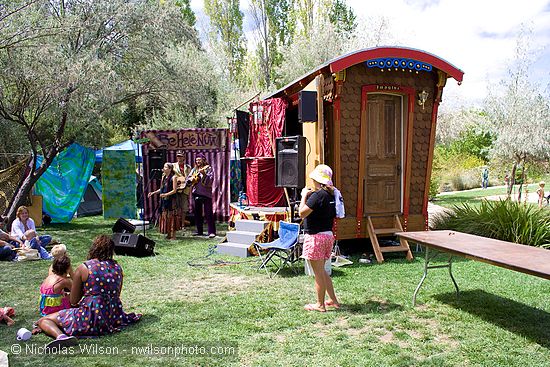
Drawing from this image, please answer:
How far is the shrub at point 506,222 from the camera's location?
7836mm

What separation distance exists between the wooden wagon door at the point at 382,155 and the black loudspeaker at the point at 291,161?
1057 millimetres

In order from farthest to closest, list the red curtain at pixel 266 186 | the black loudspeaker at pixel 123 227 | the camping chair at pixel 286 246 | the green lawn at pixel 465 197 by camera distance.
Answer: the green lawn at pixel 465 197, the red curtain at pixel 266 186, the black loudspeaker at pixel 123 227, the camping chair at pixel 286 246

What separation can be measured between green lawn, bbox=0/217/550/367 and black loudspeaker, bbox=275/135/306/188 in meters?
1.59

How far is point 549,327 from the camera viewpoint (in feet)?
13.9

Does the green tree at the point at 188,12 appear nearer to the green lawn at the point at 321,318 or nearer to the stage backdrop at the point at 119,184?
the stage backdrop at the point at 119,184

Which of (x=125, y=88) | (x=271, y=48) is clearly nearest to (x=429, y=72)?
(x=125, y=88)

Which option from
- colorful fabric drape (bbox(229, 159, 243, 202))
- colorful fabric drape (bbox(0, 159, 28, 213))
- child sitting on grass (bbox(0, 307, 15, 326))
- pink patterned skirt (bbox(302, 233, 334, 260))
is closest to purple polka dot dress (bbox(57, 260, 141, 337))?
child sitting on grass (bbox(0, 307, 15, 326))

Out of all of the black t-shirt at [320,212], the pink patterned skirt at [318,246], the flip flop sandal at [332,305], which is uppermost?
the black t-shirt at [320,212]

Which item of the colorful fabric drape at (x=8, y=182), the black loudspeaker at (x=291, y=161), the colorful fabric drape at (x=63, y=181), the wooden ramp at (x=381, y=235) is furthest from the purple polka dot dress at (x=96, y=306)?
the colorful fabric drape at (x=63, y=181)

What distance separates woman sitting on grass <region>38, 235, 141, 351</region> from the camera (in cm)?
406

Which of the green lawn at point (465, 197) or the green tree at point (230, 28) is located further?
the green tree at point (230, 28)

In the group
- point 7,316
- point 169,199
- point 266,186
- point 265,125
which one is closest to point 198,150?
point 169,199

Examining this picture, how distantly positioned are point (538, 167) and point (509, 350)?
1990 cm

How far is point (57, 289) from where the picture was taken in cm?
429
